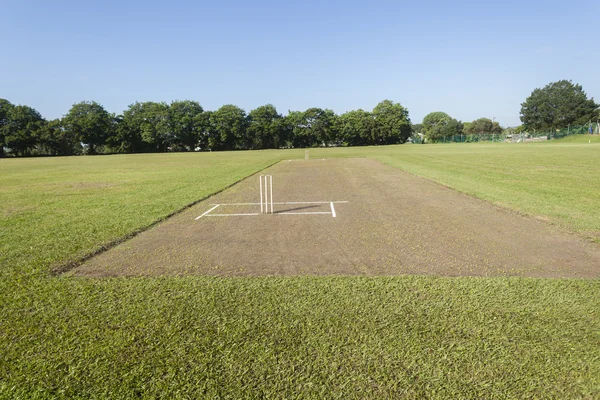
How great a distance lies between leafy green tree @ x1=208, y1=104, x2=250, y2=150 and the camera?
93562mm

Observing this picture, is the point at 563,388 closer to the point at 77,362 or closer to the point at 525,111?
the point at 77,362

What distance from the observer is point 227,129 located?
308 ft

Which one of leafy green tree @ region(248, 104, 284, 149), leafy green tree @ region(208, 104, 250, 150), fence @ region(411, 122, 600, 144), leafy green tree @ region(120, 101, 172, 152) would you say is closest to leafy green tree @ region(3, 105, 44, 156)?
leafy green tree @ region(120, 101, 172, 152)

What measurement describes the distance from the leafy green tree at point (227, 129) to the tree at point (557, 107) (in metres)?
101

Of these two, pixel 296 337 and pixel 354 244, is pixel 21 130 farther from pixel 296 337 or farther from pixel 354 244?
pixel 296 337

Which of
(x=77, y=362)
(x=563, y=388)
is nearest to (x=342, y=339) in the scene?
(x=563, y=388)

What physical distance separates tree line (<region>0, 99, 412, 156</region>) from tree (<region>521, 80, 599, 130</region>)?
46.3m

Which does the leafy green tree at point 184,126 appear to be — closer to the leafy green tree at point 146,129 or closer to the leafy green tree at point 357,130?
the leafy green tree at point 146,129

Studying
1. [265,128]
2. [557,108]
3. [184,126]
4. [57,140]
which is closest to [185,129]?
[184,126]

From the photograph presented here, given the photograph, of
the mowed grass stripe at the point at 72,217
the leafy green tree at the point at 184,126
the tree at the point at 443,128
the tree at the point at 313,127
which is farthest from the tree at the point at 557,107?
the mowed grass stripe at the point at 72,217

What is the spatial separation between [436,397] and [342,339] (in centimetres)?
100

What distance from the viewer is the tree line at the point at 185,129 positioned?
80.6m

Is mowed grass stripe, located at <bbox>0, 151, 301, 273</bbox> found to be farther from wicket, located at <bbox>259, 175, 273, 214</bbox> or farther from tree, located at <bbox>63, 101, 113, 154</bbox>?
tree, located at <bbox>63, 101, 113, 154</bbox>

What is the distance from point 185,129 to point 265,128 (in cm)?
2219
